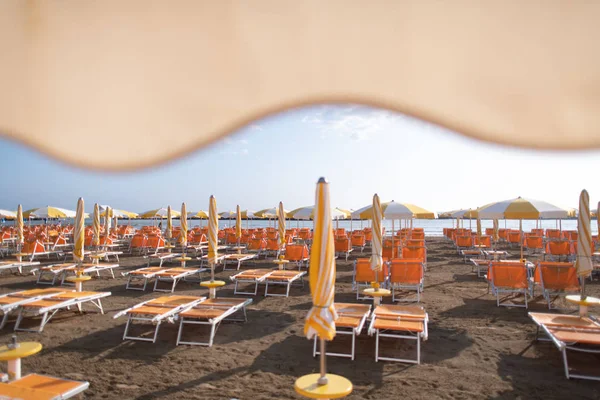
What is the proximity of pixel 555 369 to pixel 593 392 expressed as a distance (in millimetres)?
594

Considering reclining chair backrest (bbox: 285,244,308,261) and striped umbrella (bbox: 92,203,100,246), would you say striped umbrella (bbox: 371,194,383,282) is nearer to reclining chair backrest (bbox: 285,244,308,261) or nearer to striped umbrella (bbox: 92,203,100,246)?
reclining chair backrest (bbox: 285,244,308,261)

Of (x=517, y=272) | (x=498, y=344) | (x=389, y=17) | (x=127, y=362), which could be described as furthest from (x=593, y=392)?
(x=127, y=362)

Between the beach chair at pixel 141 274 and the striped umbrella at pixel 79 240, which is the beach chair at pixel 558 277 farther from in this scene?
the striped umbrella at pixel 79 240

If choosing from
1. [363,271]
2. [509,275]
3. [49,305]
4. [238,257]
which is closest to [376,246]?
[363,271]

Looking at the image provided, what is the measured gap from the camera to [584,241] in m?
5.83

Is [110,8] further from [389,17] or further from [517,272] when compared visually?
[517,272]

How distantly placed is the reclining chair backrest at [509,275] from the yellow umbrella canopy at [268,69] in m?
7.41

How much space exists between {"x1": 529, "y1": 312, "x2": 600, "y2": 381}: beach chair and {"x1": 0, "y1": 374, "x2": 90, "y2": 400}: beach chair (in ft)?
15.8

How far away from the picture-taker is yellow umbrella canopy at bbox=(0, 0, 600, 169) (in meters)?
1.18

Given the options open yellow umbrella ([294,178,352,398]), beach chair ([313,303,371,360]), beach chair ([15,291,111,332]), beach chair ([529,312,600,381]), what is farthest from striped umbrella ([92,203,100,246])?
beach chair ([529,312,600,381])

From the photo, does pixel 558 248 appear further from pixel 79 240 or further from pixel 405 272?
pixel 79 240

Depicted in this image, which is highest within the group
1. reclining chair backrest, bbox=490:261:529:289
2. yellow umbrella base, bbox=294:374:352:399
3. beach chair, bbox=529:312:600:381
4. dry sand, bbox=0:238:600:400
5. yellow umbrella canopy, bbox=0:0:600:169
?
yellow umbrella canopy, bbox=0:0:600:169

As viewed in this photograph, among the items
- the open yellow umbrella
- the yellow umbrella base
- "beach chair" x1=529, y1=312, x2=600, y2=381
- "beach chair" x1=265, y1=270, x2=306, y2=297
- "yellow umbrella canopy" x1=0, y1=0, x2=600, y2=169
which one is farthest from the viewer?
"beach chair" x1=265, y1=270, x2=306, y2=297

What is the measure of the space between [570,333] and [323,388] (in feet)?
12.1
